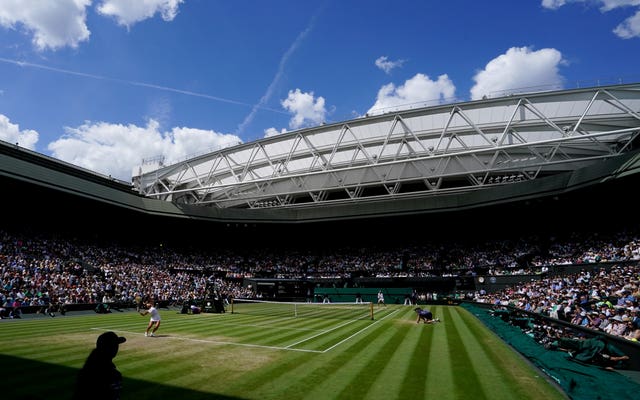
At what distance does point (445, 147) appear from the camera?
40094mm

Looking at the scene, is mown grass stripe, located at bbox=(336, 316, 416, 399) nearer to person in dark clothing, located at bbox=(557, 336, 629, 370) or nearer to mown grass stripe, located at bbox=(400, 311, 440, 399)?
mown grass stripe, located at bbox=(400, 311, 440, 399)

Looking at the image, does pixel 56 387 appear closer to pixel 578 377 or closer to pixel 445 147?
pixel 578 377

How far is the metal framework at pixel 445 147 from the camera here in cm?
3200

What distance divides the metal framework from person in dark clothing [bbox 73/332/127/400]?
28931 millimetres

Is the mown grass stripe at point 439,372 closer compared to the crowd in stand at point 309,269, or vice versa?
the mown grass stripe at point 439,372

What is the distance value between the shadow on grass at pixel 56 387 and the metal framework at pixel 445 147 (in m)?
26.1

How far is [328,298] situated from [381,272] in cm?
809

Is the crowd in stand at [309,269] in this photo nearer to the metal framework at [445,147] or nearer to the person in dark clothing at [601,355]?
the person in dark clothing at [601,355]

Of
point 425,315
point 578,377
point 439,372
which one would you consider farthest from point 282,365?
point 425,315

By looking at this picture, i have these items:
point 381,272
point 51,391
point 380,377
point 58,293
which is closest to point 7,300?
point 58,293

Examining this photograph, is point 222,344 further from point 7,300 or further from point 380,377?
point 7,300

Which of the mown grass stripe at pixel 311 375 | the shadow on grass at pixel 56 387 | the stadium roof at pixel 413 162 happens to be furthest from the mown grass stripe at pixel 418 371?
the stadium roof at pixel 413 162

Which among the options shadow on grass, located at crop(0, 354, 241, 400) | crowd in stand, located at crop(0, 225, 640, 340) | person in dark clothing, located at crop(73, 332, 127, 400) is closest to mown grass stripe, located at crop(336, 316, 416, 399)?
shadow on grass, located at crop(0, 354, 241, 400)

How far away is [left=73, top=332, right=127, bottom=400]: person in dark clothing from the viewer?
4117 millimetres
